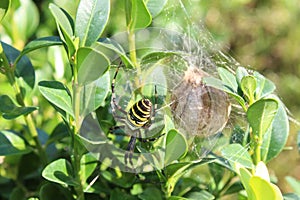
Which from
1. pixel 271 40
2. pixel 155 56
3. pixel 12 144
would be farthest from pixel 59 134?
pixel 271 40

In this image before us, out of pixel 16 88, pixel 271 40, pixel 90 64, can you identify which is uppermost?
pixel 90 64

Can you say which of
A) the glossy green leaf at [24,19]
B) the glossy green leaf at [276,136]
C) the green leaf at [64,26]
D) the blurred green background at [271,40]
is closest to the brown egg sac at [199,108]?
the glossy green leaf at [276,136]

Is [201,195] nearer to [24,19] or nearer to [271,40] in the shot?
[24,19]

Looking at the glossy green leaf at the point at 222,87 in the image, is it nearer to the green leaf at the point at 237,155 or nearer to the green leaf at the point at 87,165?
the green leaf at the point at 237,155

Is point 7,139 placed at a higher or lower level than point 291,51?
higher

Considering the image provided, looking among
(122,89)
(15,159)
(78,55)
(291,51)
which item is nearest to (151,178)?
(122,89)

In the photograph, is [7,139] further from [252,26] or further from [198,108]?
[252,26]

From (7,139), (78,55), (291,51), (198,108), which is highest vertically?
(78,55)
